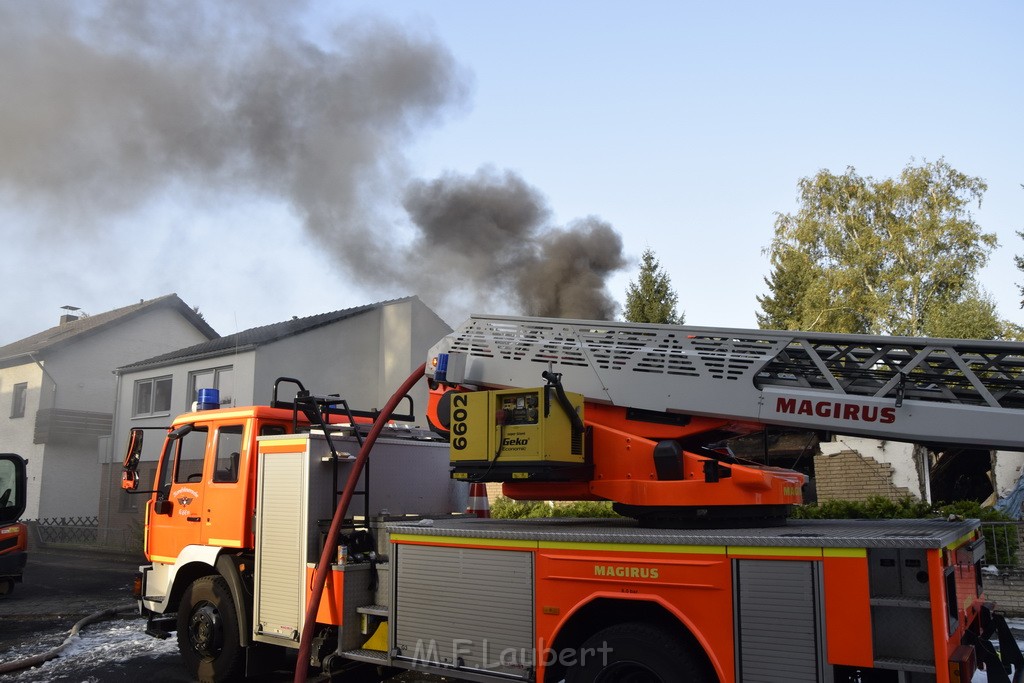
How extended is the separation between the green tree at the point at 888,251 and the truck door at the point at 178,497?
26.7m

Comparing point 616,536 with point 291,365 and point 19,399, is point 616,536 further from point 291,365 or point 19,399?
point 19,399

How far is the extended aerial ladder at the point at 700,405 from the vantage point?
5.08 metres

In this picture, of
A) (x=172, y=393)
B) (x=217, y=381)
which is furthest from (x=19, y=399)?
(x=217, y=381)

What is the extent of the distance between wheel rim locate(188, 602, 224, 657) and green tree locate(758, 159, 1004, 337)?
88.7ft

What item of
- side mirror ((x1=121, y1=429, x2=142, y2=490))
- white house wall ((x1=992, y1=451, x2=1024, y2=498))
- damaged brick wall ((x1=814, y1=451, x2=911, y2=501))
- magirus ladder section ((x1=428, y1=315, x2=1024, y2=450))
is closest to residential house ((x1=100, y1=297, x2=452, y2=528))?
damaged brick wall ((x1=814, y1=451, x2=911, y2=501))

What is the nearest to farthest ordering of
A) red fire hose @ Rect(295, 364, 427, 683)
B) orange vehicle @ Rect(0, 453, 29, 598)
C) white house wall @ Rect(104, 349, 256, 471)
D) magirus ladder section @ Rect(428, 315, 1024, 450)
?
magirus ladder section @ Rect(428, 315, 1024, 450) → red fire hose @ Rect(295, 364, 427, 683) → orange vehicle @ Rect(0, 453, 29, 598) → white house wall @ Rect(104, 349, 256, 471)

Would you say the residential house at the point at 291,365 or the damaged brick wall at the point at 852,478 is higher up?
the residential house at the point at 291,365

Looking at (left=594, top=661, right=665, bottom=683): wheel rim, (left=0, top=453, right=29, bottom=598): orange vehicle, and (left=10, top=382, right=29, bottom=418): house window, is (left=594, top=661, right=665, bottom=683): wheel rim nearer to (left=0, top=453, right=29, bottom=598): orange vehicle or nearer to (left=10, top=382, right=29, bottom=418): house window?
(left=0, top=453, right=29, bottom=598): orange vehicle

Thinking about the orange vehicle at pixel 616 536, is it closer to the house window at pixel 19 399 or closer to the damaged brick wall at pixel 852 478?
the damaged brick wall at pixel 852 478

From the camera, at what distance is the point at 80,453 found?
29.8 meters

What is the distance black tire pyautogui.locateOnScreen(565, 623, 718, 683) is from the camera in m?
4.60

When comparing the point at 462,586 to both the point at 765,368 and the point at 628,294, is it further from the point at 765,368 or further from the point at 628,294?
the point at 628,294

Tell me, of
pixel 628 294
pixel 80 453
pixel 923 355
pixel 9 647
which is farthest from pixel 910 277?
pixel 80 453

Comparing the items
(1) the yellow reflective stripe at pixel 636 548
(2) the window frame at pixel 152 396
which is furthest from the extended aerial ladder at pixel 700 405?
(2) the window frame at pixel 152 396
